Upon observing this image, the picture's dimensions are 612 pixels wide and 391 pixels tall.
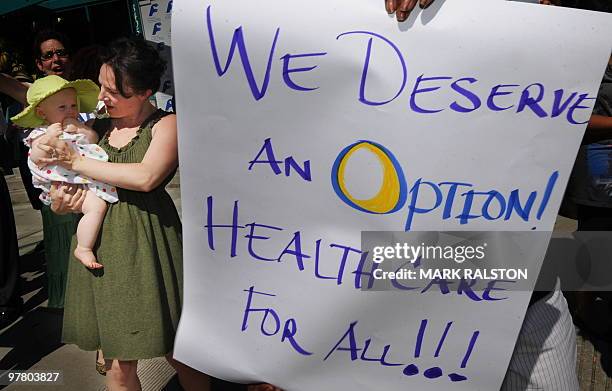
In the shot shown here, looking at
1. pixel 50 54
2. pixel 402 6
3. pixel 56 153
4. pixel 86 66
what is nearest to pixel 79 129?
pixel 56 153

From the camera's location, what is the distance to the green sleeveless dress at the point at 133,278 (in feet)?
5.15

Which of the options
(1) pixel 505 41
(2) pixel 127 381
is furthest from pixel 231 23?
(2) pixel 127 381

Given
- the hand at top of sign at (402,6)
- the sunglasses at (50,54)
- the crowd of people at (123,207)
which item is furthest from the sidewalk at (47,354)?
the hand at top of sign at (402,6)

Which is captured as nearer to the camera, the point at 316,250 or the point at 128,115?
the point at 316,250

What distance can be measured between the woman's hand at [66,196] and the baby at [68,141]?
2 centimetres

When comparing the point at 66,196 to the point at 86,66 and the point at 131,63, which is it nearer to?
the point at 131,63

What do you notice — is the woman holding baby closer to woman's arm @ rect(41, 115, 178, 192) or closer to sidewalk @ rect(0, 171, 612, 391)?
woman's arm @ rect(41, 115, 178, 192)

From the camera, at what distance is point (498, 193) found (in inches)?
45.5

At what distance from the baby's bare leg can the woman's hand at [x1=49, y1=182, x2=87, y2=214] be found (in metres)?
0.02

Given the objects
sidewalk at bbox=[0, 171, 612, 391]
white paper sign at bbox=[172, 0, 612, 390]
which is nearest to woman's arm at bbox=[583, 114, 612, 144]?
white paper sign at bbox=[172, 0, 612, 390]

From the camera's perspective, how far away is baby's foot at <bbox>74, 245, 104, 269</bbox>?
1.56 meters

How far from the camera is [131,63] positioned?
4.83 feet

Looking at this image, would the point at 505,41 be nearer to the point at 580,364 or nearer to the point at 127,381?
the point at 127,381

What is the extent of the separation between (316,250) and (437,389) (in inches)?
18.1
